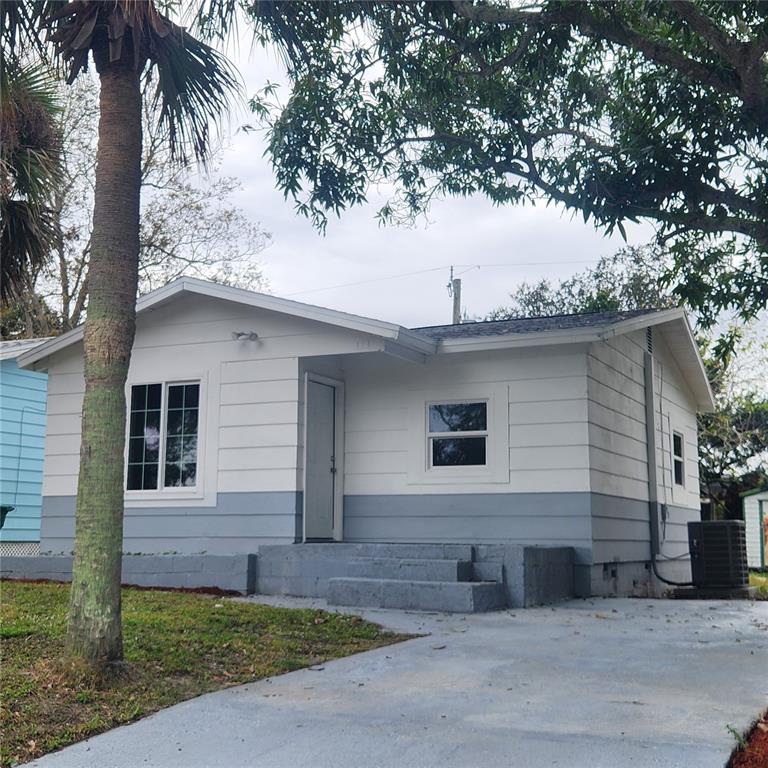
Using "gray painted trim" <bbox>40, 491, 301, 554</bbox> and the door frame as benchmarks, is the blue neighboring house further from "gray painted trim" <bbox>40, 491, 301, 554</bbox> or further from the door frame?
the door frame

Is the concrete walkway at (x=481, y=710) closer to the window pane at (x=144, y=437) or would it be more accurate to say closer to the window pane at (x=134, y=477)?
the window pane at (x=144, y=437)

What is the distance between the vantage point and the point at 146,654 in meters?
6.61

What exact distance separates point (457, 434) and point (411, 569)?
256cm

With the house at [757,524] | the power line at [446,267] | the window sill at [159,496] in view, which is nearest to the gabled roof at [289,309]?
the window sill at [159,496]

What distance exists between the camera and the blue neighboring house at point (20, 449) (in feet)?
56.5

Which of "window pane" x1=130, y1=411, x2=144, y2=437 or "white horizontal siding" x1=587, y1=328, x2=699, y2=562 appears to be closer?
"white horizontal siding" x1=587, y1=328, x2=699, y2=562

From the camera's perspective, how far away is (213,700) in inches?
225

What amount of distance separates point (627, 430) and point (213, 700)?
9.29 metres

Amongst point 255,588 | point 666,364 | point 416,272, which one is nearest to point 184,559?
point 255,588

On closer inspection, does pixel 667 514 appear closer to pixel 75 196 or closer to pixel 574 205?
pixel 574 205

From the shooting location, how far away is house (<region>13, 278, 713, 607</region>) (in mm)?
11719

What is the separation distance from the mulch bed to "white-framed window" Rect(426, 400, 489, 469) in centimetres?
741

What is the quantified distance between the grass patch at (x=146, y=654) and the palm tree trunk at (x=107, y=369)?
0.33 meters

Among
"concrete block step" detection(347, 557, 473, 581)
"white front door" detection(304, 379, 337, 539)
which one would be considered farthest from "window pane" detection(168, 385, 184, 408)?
"concrete block step" detection(347, 557, 473, 581)
